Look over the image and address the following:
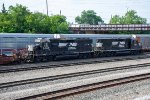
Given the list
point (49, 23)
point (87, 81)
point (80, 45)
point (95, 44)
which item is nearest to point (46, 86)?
point (87, 81)

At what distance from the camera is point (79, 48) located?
122 ft

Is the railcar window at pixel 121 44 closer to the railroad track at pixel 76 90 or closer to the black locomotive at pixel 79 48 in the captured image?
the black locomotive at pixel 79 48

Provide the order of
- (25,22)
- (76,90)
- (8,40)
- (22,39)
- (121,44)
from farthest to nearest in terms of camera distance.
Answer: (25,22)
(121,44)
(22,39)
(8,40)
(76,90)

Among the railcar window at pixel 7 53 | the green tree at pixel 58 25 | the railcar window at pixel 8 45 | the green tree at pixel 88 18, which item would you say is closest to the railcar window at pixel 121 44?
the railcar window at pixel 8 45

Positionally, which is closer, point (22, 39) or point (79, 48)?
point (22, 39)

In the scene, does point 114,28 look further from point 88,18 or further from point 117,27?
point 88,18

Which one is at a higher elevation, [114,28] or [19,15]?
[19,15]

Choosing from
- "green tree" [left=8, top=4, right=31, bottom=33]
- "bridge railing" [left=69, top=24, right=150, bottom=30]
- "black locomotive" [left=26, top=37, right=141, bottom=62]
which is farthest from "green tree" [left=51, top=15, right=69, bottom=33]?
"black locomotive" [left=26, top=37, right=141, bottom=62]

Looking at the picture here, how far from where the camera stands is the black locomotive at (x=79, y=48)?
32.8 metres

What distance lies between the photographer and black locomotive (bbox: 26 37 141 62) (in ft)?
107

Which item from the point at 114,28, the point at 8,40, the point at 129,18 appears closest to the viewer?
the point at 8,40

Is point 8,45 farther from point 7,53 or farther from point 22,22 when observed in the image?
point 22,22

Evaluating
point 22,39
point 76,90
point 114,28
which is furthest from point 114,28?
point 76,90

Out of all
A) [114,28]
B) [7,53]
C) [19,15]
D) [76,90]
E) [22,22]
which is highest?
[19,15]
